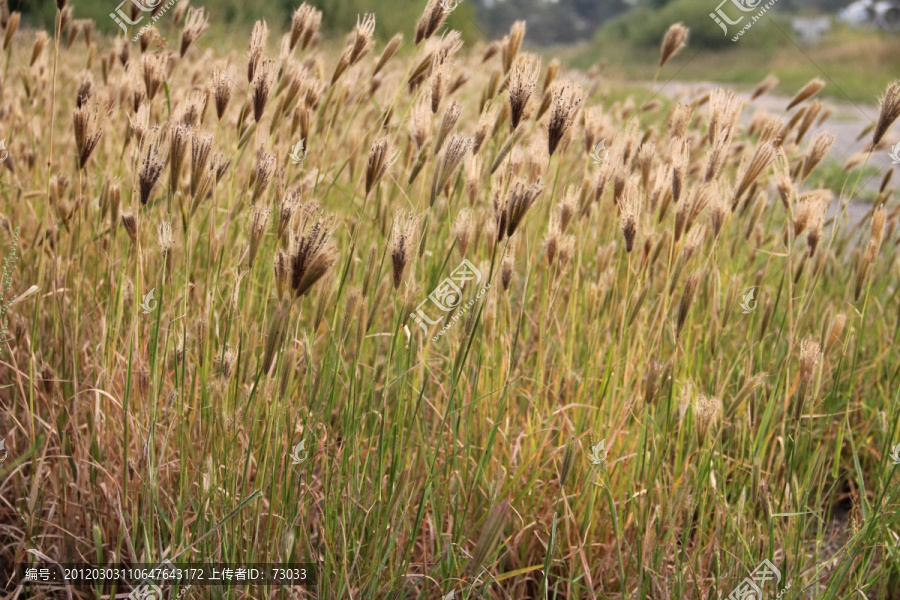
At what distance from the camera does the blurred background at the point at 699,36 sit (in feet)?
36.4

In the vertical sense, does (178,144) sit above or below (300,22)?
below

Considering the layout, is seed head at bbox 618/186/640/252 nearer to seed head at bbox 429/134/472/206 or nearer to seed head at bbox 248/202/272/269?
seed head at bbox 429/134/472/206

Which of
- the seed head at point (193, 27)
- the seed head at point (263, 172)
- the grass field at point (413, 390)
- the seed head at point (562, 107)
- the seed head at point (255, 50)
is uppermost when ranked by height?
the seed head at point (193, 27)

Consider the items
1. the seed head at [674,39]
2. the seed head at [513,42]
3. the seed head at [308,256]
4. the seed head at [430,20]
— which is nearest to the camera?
the seed head at [308,256]

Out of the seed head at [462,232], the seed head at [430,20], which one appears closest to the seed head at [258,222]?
the seed head at [462,232]

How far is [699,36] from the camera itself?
2281 cm

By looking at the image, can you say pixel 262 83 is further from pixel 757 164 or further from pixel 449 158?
pixel 757 164

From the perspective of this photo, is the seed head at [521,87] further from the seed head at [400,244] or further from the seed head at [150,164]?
the seed head at [150,164]

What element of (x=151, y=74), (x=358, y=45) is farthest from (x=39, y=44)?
(x=358, y=45)

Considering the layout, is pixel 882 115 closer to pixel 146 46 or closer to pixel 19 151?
pixel 146 46

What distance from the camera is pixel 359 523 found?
4.37ft

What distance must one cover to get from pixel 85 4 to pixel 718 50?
18417mm

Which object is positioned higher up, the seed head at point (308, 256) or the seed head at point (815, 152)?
the seed head at point (815, 152)

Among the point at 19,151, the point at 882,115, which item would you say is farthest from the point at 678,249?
the point at 19,151
